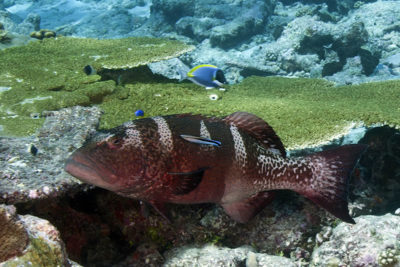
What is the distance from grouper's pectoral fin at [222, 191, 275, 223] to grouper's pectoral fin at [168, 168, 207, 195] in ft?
1.77

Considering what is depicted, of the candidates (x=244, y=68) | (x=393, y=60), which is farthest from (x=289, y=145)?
(x=393, y=60)

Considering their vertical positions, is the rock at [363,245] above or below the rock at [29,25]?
above

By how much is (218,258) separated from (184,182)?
3.68ft

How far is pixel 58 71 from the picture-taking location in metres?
6.11

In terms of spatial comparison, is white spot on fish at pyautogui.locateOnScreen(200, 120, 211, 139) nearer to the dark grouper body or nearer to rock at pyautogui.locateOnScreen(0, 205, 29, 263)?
the dark grouper body

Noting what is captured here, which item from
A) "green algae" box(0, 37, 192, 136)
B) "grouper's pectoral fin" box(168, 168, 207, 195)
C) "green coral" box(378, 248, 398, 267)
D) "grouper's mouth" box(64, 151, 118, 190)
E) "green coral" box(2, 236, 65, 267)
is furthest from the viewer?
"green algae" box(0, 37, 192, 136)

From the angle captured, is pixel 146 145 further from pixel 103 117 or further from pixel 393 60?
pixel 393 60

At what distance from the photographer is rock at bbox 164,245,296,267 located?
9.49ft

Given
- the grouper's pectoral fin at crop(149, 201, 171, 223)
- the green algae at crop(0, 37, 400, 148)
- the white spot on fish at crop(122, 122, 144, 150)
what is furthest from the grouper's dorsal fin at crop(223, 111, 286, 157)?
the green algae at crop(0, 37, 400, 148)

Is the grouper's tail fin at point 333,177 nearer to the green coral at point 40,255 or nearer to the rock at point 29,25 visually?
the green coral at point 40,255

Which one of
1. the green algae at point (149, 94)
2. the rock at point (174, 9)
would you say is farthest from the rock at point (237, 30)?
the green algae at point (149, 94)

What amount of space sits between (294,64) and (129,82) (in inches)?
307

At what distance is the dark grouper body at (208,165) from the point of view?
215 centimetres

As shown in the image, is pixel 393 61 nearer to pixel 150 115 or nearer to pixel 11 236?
pixel 150 115
